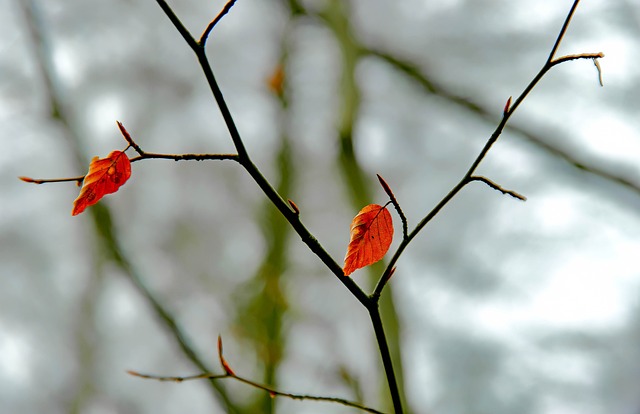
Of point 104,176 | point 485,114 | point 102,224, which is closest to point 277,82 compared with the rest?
point 102,224

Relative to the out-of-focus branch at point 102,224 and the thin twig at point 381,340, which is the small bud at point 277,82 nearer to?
the out-of-focus branch at point 102,224

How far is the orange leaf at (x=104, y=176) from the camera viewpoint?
1.23 feet

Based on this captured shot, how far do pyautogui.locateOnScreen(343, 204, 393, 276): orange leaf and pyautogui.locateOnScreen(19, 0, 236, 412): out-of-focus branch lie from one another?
1007 millimetres

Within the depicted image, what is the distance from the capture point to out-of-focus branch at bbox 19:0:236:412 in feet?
4.32

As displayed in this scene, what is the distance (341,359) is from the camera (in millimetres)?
1541

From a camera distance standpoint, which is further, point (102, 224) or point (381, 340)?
point (102, 224)

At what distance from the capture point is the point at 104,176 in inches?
14.9

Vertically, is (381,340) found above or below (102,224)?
below

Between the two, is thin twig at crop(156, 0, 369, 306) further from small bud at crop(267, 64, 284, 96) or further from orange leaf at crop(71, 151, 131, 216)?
small bud at crop(267, 64, 284, 96)

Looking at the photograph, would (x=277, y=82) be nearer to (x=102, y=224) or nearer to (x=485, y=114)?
(x=102, y=224)

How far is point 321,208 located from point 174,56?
939 mm

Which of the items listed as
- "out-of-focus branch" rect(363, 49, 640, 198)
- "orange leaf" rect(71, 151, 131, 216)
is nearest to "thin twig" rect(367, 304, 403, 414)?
"orange leaf" rect(71, 151, 131, 216)

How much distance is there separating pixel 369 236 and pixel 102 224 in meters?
1.36

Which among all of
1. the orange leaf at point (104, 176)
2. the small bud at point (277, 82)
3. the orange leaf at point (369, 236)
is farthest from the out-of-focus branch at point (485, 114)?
the orange leaf at point (104, 176)
